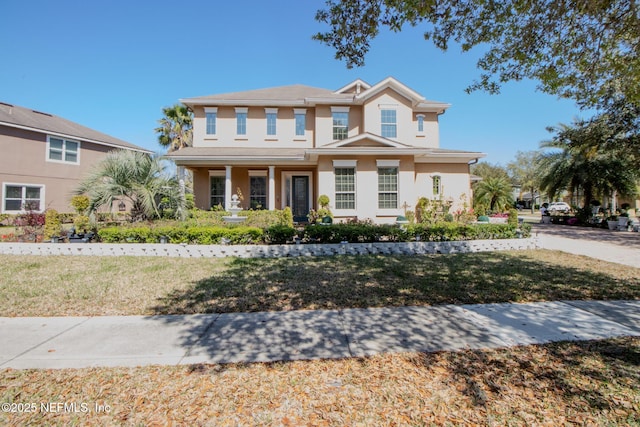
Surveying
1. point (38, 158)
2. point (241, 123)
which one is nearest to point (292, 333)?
point (241, 123)

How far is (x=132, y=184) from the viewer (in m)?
9.57

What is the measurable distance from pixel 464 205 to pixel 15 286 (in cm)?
1767

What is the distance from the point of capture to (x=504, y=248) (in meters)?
10.2

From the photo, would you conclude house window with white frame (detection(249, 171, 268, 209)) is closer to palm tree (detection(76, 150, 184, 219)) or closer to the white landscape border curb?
palm tree (detection(76, 150, 184, 219))

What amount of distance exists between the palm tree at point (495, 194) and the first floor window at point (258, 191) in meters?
16.2

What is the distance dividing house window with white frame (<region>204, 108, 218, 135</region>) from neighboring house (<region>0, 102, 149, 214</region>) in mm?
8120

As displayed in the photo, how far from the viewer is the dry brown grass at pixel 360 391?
2.39 metres

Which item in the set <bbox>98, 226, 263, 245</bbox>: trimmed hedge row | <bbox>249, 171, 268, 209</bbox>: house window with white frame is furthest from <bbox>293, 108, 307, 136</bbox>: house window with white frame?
<bbox>98, 226, 263, 245</bbox>: trimmed hedge row

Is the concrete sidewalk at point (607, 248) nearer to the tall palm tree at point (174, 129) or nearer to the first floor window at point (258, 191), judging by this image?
the first floor window at point (258, 191)

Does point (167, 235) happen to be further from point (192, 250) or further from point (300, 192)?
point (300, 192)

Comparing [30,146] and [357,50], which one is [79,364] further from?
[30,146]

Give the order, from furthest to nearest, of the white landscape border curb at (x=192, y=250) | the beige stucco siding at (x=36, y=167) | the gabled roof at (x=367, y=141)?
1. the beige stucco siding at (x=36, y=167)
2. the gabled roof at (x=367, y=141)
3. the white landscape border curb at (x=192, y=250)

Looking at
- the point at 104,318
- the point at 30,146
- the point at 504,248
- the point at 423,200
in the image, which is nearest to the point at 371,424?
the point at 104,318

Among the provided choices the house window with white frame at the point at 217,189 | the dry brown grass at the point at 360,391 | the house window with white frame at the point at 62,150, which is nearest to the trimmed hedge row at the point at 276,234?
the dry brown grass at the point at 360,391
